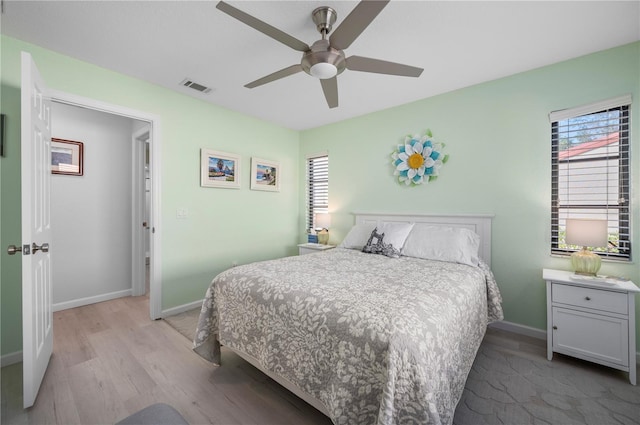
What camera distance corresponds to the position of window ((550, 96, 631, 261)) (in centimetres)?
222

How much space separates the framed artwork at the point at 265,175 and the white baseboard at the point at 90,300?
88.6 inches

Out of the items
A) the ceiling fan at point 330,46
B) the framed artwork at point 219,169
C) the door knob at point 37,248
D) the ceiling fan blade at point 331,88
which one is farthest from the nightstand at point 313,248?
the door knob at point 37,248

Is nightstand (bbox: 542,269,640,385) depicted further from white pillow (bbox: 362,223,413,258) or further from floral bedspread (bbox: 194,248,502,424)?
white pillow (bbox: 362,223,413,258)

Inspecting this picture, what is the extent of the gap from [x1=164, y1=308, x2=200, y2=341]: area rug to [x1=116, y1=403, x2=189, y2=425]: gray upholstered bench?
182cm

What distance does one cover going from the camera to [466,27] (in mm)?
1986

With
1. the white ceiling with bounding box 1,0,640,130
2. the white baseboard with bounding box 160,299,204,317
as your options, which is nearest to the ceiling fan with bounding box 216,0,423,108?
the white ceiling with bounding box 1,0,640,130

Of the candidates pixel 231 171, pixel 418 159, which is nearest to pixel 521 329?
pixel 418 159

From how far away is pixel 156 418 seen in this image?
2.93ft

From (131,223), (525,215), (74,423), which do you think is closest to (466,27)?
(525,215)

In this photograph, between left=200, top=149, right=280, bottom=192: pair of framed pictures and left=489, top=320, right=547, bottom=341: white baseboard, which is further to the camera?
left=200, top=149, right=280, bottom=192: pair of framed pictures

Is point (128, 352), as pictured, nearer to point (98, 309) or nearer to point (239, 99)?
point (98, 309)

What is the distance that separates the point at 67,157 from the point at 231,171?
190cm

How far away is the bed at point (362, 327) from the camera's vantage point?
1186mm

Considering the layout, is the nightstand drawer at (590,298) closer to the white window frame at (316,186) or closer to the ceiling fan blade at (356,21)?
the ceiling fan blade at (356,21)
